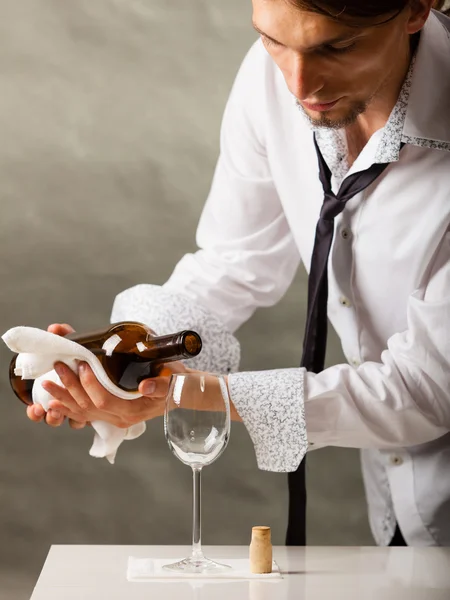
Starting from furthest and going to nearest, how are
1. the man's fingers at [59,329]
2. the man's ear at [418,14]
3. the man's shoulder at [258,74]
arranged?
the man's shoulder at [258,74] → the man's fingers at [59,329] → the man's ear at [418,14]

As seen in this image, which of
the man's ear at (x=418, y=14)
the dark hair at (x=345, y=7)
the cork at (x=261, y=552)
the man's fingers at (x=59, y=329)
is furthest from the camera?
the man's fingers at (x=59, y=329)

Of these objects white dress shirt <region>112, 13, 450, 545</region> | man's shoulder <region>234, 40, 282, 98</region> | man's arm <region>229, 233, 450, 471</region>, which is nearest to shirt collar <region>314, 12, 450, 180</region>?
white dress shirt <region>112, 13, 450, 545</region>

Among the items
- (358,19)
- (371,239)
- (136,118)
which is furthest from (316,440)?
(136,118)

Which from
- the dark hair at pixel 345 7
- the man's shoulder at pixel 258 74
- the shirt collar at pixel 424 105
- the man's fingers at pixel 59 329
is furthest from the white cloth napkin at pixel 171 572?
the man's shoulder at pixel 258 74

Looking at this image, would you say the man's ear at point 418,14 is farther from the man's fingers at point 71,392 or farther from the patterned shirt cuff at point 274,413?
the man's fingers at point 71,392

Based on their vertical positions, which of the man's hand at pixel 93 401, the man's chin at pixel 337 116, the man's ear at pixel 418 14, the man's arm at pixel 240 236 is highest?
the man's ear at pixel 418 14

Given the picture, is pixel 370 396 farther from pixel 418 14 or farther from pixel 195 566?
pixel 418 14

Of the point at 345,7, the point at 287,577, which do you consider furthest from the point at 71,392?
the point at 345,7

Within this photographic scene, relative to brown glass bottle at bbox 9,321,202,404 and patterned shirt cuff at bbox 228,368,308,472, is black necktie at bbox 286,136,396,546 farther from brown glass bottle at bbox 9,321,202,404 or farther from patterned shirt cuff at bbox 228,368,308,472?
brown glass bottle at bbox 9,321,202,404

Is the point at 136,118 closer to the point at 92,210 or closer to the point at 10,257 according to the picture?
the point at 92,210

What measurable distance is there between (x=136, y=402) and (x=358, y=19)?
2.27ft

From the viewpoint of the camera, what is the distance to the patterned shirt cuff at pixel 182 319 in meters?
1.82

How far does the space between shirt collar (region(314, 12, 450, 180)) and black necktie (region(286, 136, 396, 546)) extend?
0.24 ft

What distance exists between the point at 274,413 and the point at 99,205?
1.42 meters
